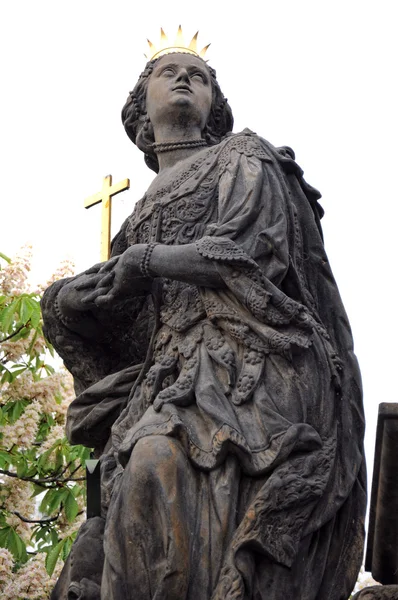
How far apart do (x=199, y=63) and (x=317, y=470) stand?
114 inches

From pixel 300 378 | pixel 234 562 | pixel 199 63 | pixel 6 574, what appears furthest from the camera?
pixel 6 574

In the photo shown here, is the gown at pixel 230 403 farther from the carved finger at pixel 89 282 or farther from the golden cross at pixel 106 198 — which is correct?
the golden cross at pixel 106 198

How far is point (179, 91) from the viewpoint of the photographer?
31.2 ft

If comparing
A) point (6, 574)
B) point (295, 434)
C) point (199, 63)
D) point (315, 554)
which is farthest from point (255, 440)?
point (6, 574)

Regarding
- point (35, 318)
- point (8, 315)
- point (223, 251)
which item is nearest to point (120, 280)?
point (223, 251)

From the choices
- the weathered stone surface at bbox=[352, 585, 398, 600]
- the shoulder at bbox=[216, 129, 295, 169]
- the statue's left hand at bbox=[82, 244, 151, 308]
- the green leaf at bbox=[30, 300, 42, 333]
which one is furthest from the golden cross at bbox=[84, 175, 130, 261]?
the weathered stone surface at bbox=[352, 585, 398, 600]

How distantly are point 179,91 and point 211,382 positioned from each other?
2138mm

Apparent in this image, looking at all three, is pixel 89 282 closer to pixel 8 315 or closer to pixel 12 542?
pixel 8 315

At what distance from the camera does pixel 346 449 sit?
845 cm

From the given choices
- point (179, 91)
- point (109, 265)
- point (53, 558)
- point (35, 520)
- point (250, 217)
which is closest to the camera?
point (250, 217)

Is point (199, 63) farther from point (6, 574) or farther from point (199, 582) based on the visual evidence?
point (6, 574)

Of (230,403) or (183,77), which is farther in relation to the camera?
(183,77)

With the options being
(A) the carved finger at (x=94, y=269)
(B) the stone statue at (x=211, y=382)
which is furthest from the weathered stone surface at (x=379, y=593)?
(A) the carved finger at (x=94, y=269)

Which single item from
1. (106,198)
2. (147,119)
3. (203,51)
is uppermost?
(203,51)
